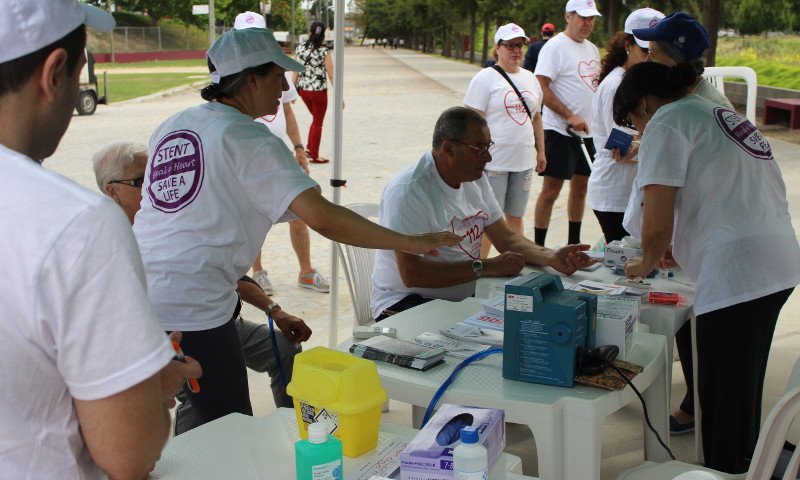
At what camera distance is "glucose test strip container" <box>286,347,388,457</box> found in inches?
67.6

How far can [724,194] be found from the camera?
106 inches

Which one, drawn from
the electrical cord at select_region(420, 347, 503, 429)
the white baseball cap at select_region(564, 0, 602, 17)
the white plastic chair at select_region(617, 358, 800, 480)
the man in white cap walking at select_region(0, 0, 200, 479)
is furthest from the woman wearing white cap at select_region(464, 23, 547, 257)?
the man in white cap walking at select_region(0, 0, 200, 479)

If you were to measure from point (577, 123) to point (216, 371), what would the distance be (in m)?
4.06

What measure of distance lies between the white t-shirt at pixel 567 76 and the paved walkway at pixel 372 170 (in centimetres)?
134

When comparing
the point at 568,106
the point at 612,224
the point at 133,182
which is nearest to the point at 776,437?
the point at 133,182

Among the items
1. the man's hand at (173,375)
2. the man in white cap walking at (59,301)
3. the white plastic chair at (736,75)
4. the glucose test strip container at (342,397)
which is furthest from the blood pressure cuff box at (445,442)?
the white plastic chair at (736,75)

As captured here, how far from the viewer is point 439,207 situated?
3.60m

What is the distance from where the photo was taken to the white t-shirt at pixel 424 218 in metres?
3.49

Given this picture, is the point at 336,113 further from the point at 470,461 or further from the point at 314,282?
the point at 470,461

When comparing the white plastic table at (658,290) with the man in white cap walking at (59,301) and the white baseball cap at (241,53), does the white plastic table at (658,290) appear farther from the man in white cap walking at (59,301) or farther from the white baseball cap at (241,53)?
the man in white cap walking at (59,301)

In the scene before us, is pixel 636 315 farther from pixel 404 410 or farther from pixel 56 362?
pixel 56 362

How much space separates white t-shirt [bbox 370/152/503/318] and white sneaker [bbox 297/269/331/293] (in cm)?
202

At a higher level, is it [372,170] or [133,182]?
[133,182]

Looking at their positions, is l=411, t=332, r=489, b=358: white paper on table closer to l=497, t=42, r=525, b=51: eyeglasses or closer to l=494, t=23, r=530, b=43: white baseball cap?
l=497, t=42, r=525, b=51: eyeglasses
